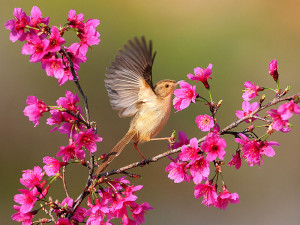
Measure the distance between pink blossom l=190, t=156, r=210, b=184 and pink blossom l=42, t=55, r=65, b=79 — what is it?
0.68 metres

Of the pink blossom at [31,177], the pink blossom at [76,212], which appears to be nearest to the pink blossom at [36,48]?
the pink blossom at [31,177]

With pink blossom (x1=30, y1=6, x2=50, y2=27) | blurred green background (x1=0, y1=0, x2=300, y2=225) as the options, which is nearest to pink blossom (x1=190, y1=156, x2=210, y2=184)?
pink blossom (x1=30, y1=6, x2=50, y2=27)

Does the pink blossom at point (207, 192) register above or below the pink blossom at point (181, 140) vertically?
below

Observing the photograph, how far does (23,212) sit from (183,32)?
19.1 feet

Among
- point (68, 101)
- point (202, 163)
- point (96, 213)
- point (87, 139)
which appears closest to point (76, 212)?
point (96, 213)

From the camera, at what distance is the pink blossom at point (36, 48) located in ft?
5.81

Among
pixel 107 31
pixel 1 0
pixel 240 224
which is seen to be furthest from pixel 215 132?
pixel 1 0

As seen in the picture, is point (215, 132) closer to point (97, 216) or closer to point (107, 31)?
point (97, 216)

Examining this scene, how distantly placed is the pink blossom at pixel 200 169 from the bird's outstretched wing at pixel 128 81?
848 mm

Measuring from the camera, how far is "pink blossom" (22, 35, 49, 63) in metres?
1.77

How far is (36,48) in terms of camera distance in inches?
71.5

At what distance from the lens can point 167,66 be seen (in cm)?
668

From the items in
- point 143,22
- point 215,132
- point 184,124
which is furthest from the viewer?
point 143,22

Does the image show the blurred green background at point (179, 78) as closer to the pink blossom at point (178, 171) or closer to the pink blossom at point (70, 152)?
the pink blossom at point (178, 171)
